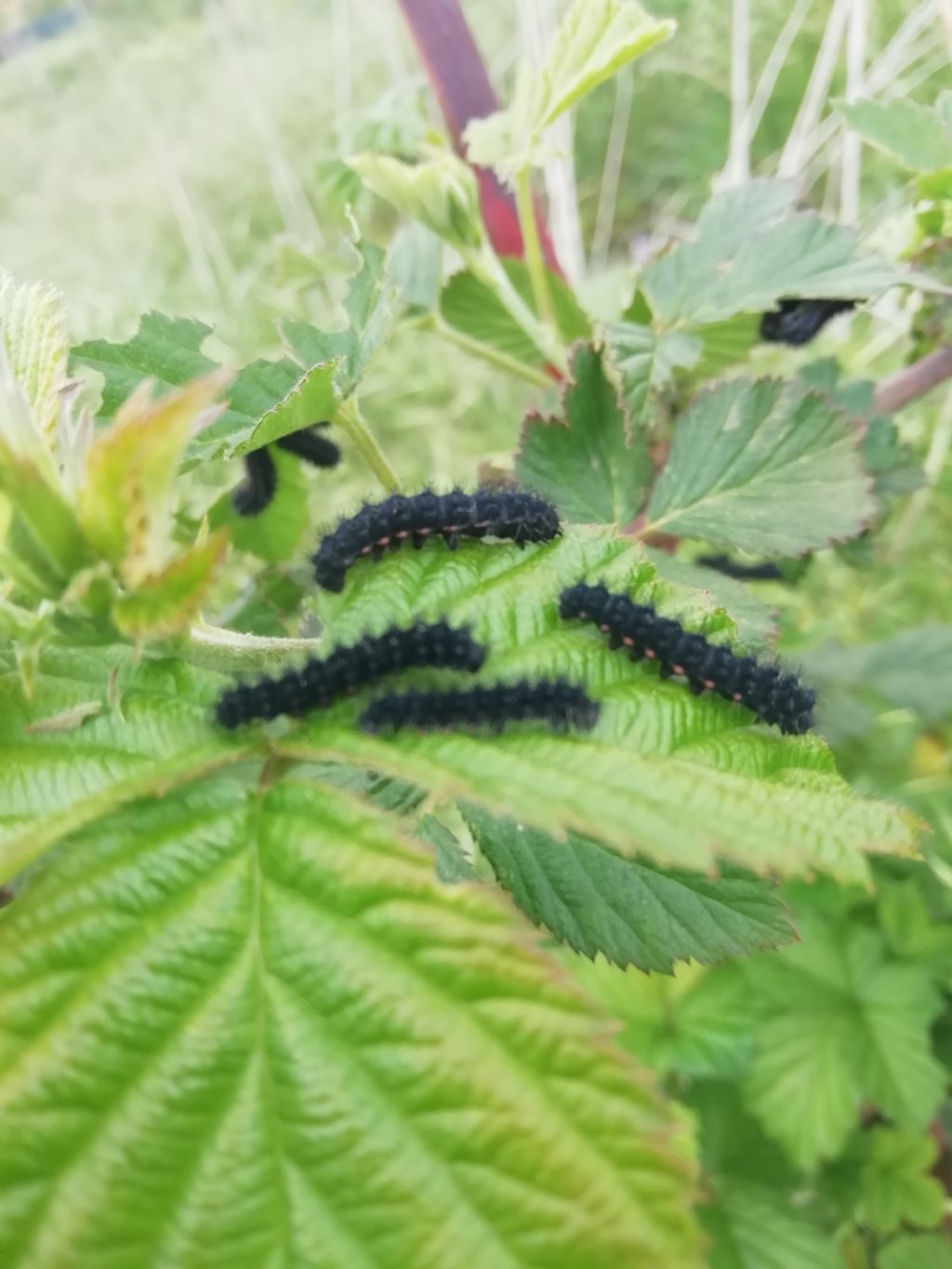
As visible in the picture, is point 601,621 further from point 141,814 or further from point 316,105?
point 316,105

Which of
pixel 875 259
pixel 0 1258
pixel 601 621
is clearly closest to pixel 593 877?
pixel 601 621

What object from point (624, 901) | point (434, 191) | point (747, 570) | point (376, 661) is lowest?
point (624, 901)

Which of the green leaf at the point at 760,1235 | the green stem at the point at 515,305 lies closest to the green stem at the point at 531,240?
the green stem at the point at 515,305

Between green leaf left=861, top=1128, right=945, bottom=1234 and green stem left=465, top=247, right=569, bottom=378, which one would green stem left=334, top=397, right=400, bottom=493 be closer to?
green stem left=465, top=247, right=569, bottom=378

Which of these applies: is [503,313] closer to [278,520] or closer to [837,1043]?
[278,520]

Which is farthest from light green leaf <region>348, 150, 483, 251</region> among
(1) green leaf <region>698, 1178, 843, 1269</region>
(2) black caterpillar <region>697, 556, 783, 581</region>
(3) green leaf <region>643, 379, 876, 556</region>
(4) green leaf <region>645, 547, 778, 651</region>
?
(1) green leaf <region>698, 1178, 843, 1269</region>

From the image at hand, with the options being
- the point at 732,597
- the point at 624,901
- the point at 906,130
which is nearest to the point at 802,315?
the point at 906,130
